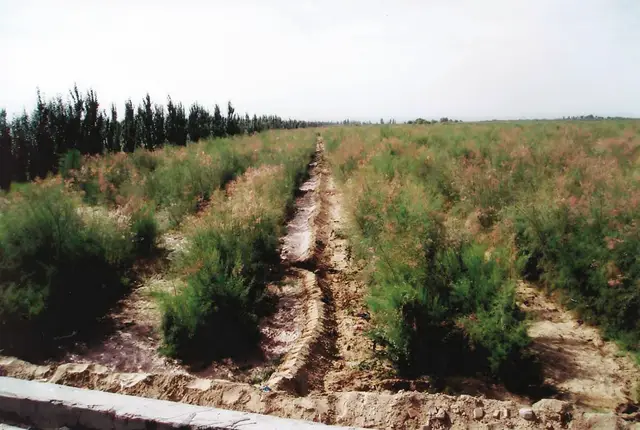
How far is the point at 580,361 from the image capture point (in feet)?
16.5

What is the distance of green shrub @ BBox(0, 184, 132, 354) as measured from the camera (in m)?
5.52

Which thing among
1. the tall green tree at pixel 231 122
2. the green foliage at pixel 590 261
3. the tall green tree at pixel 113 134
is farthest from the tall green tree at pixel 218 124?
the green foliage at pixel 590 261

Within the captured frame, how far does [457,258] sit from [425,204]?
1750 millimetres

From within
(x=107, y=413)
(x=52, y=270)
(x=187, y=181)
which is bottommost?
(x=107, y=413)

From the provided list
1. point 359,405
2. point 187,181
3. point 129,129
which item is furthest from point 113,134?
point 359,405

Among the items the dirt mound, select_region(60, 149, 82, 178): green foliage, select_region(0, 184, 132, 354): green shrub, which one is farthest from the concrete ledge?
select_region(60, 149, 82, 178): green foliage

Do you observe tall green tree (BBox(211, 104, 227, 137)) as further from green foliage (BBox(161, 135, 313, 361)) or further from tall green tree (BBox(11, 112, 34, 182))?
green foliage (BBox(161, 135, 313, 361))

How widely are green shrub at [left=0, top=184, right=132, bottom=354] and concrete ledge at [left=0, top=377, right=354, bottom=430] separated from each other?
5.16 ft

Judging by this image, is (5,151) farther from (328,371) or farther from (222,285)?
(328,371)

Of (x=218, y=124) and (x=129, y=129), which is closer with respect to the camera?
(x=129, y=129)

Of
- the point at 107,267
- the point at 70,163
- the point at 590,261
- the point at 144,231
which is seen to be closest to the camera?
the point at 590,261

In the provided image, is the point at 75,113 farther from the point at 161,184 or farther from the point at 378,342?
the point at 378,342

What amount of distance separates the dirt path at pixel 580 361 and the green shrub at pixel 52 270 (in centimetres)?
629

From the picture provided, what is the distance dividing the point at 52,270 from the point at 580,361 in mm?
7195
